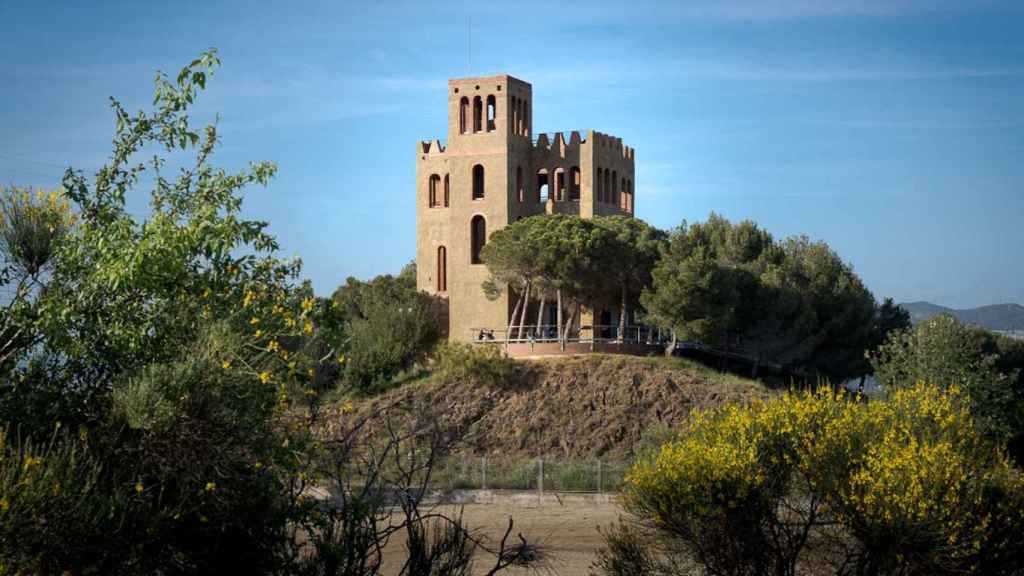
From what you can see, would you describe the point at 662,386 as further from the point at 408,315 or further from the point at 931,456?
the point at 931,456

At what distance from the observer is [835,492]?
60.7 feet

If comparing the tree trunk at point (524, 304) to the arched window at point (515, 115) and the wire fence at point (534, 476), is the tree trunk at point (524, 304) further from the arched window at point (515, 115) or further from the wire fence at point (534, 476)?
Result: the wire fence at point (534, 476)

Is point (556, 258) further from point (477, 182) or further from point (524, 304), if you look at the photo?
point (477, 182)

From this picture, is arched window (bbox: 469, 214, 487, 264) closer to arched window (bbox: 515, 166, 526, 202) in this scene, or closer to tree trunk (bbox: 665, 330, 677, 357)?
arched window (bbox: 515, 166, 526, 202)

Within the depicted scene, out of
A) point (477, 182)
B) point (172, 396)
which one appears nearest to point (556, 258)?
point (477, 182)

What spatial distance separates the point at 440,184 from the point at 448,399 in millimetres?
12339

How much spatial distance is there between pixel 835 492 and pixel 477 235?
116ft

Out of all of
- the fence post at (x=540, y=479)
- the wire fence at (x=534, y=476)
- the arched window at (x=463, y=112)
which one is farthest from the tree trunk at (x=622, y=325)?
the fence post at (x=540, y=479)

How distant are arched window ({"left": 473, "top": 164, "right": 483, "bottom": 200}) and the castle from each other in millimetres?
43

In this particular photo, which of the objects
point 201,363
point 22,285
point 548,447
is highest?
point 22,285

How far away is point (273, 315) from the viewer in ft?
41.4

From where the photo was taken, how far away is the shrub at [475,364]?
4625cm

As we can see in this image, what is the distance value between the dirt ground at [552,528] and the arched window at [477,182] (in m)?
22.0

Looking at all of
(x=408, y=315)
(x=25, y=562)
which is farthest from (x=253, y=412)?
(x=408, y=315)
